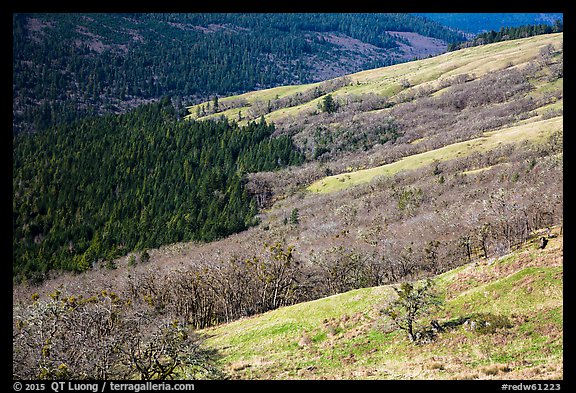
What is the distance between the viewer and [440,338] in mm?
38938

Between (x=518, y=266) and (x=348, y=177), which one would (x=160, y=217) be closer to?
(x=348, y=177)

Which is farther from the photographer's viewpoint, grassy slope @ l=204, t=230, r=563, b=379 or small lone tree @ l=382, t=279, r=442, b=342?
small lone tree @ l=382, t=279, r=442, b=342

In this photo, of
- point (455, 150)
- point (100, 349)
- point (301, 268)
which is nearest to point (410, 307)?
point (100, 349)

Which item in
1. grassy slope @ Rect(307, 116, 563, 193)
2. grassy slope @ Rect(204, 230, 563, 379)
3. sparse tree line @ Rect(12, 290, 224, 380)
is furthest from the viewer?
grassy slope @ Rect(307, 116, 563, 193)

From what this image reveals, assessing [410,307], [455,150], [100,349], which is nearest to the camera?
[100,349]

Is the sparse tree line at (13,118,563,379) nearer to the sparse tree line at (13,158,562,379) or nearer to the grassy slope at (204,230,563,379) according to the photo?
the sparse tree line at (13,158,562,379)

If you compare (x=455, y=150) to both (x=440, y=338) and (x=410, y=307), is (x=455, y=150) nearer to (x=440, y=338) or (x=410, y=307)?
(x=410, y=307)

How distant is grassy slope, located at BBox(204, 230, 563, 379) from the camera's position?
1289 inches

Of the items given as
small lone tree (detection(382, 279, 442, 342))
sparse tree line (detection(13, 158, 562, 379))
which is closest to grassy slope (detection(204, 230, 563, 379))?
small lone tree (detection(382, 279, 442, 342))

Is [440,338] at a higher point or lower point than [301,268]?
higher

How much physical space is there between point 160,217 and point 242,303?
124119 millimetres

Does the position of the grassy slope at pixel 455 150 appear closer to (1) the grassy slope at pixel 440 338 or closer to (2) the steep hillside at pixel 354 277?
(2) the steep hillside at pixel 354 277

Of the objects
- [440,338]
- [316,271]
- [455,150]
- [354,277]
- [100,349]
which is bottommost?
[316,271]
